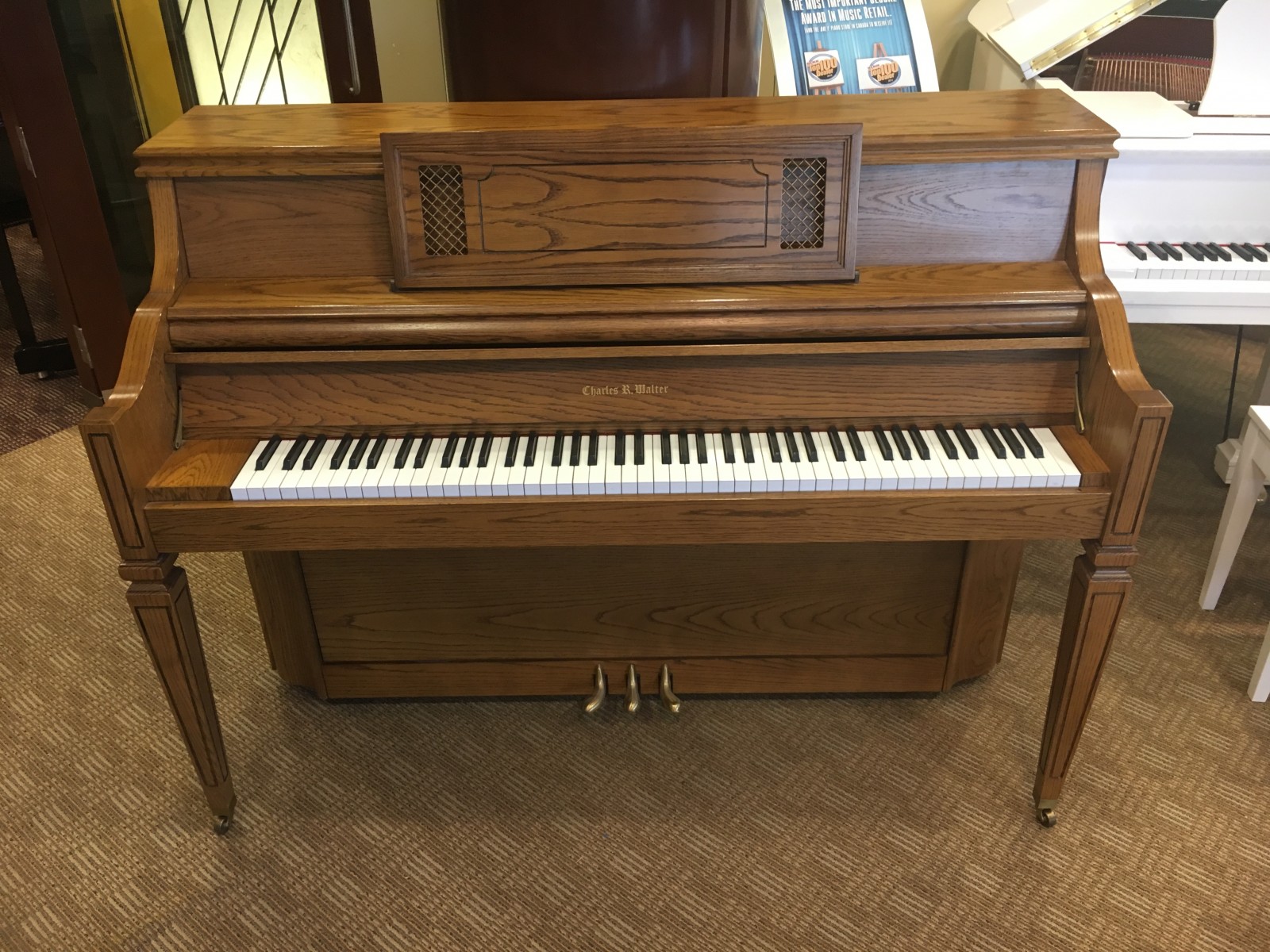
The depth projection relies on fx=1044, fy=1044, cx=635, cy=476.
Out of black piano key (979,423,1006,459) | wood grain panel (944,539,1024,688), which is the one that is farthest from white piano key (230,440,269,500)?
wood grain panel (944,539,1024,688)

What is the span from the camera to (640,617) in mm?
2100

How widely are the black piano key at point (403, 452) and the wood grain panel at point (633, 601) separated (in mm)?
371

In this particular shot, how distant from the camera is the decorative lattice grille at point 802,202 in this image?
1.67 metres

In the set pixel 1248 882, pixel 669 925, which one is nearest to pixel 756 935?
pixel 669 925

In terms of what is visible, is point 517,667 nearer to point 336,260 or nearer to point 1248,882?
point 336,260

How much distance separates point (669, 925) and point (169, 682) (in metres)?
0.93

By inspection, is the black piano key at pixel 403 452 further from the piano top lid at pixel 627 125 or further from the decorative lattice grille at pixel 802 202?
the decorative lattice grille at pixel 802 202

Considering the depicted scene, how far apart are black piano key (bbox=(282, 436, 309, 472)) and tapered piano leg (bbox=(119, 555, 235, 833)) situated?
0.76 feet

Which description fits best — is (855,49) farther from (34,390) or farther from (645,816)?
(34,390)

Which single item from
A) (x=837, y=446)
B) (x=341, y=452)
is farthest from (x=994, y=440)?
(x=341, y=452)

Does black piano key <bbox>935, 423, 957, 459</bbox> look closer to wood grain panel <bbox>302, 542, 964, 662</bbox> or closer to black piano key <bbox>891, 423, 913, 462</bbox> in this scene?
black piano key <bbox>891, 423, 913, 462</bbox>

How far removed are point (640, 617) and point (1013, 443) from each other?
2.65 ft

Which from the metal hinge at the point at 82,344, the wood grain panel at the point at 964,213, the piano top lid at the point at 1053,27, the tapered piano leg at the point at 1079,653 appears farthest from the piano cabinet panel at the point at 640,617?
the metal hinge at the point at 82,344

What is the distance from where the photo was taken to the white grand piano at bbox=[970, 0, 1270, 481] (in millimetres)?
2289
